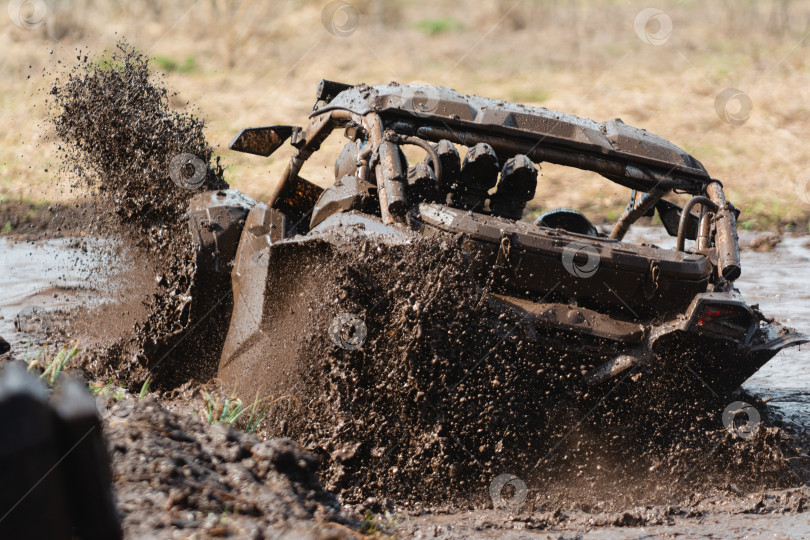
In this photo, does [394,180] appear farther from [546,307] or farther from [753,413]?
[753,413]

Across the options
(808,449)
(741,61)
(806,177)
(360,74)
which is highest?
(741,61)

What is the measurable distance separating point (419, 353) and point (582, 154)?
1.98 meters

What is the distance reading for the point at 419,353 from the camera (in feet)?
14.0

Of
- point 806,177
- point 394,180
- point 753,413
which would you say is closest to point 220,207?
point 394,180

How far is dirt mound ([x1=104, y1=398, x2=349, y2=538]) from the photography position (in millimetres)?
2412

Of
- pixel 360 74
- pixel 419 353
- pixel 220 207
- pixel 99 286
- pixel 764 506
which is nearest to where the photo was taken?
pixel 419 353

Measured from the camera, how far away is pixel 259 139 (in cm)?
586
